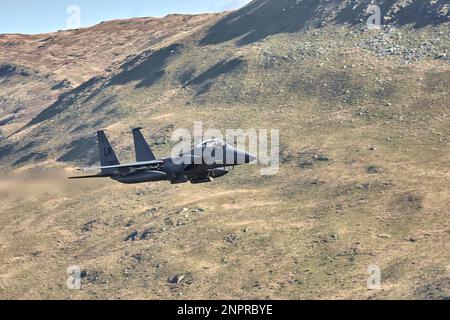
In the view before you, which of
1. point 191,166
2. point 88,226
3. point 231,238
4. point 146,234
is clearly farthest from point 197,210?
point 191,166

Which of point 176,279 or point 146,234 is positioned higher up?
point 146,234

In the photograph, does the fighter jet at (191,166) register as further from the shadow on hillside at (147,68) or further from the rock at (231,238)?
the shadow on hillside at (147,68)

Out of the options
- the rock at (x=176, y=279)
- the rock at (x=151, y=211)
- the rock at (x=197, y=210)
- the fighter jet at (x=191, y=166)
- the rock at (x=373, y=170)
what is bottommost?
the rock at (x=176, y=279)

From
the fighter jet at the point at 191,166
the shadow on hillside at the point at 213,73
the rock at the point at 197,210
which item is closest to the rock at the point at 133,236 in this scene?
the rock at the point at 197,210

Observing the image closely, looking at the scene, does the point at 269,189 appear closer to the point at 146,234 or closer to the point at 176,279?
the point at 146,234

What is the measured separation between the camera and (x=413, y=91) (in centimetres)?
11594

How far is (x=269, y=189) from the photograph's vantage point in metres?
97.6

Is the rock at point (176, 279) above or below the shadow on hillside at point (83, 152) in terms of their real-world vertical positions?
below

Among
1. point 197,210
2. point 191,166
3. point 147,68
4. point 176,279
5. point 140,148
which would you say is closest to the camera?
point 191,166

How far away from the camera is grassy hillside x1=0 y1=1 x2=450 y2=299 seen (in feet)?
261

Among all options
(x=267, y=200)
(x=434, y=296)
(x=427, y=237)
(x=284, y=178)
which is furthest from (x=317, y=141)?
(x=434, y=296)

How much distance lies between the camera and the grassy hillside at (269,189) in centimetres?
7956

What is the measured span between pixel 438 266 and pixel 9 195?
4838cm

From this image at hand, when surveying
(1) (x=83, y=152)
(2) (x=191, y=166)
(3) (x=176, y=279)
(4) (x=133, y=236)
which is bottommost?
(3) (x=176, y=279)
